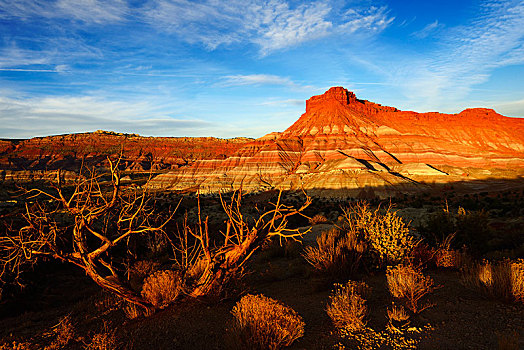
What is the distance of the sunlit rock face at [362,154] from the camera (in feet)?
227

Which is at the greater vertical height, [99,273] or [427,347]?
[99,273]

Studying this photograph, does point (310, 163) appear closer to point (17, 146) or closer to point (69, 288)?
point (69, 288)

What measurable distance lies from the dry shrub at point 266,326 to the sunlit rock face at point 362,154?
161ft

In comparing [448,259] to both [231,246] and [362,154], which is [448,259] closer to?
[231,246]

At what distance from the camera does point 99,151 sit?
123 metres

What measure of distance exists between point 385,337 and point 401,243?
3.85 metres

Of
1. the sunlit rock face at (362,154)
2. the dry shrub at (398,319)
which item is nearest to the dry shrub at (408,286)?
the dry shrub at (398,319)

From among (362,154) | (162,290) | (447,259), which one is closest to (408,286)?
(447,259)

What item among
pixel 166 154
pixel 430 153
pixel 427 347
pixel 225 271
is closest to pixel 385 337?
pixel 427 347

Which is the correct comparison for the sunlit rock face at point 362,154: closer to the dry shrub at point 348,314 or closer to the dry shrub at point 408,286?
the dry shrub at point 408,286

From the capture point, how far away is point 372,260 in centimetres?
803

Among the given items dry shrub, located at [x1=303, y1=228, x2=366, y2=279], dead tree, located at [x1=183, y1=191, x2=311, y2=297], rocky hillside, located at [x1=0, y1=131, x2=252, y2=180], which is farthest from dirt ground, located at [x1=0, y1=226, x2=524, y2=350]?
rocky hillside, located at [x1=0, y1=131, x2=252, y2=180]

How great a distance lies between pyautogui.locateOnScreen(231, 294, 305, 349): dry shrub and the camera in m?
4.29

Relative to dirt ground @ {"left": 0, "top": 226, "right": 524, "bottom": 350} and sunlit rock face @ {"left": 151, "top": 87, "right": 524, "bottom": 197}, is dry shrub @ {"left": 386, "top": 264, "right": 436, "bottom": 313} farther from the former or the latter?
sunlit rock face @ {"left": 151, "top": 87, "right": 524, "bottom": 197}
